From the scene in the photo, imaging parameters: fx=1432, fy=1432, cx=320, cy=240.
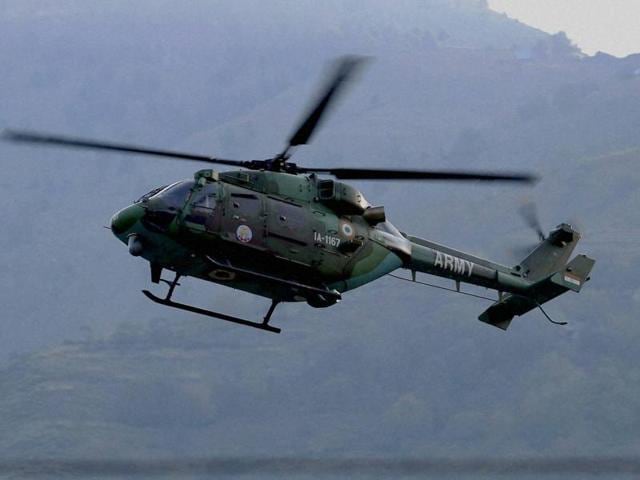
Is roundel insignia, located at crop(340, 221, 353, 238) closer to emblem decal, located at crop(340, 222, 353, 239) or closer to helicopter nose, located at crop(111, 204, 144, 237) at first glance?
emblem decal, located at crop(340, 222, 353, 239)

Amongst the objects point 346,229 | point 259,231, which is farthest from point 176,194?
point 346,229

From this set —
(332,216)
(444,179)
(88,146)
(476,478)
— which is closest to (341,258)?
(332,216)

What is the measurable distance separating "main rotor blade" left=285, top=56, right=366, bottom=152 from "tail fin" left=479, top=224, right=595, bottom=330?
29.4 ft

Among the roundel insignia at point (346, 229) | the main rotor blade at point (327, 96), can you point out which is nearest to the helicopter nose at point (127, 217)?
the main rotor blade at point (327, 96)

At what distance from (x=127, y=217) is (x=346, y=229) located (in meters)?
4.74

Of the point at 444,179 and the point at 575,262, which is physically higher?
the point at 444,179

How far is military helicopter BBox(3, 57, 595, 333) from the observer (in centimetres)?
2767

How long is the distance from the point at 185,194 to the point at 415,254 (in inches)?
242

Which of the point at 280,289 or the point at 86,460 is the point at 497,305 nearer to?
the point at 280,289

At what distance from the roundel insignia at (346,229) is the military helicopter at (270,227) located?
0.02m

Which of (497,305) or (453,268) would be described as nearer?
(453,268)

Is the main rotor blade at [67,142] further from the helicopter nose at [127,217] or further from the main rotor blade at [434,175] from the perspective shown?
the main rotor blade at [434,175]

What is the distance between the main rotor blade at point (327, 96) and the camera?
2452 cm

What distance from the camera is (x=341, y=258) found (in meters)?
29.8
